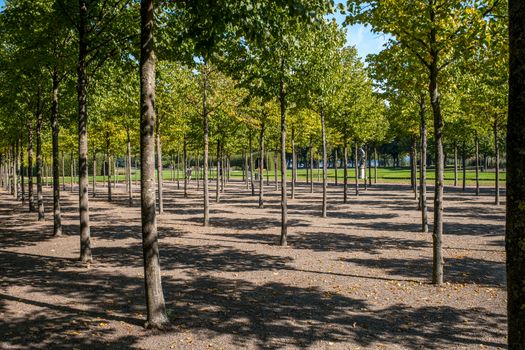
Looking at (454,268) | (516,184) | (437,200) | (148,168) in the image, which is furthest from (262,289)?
(516,184)

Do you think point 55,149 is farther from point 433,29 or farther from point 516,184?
point 516,184

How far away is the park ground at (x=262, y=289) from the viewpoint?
21.8ft

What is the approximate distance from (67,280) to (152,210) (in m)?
4.50

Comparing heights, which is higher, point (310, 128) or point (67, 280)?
point (310, 128)

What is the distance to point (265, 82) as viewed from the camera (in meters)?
13.5

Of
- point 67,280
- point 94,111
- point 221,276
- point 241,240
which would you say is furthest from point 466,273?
point 94,111

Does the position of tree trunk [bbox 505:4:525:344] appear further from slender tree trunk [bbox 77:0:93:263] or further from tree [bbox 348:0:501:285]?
slender tree trunk [bbox 77:0:93:263]

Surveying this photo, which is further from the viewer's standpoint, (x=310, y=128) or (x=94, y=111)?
(x=310, y=128)

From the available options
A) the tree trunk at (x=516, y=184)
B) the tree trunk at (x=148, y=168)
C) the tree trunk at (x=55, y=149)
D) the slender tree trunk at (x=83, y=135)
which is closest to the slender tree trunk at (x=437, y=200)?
the tree trunk at (x=148, y=168)

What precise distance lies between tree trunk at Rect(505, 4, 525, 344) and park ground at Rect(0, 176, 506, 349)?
3504 millimetres

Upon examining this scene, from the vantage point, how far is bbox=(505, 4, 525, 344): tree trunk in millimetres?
3096

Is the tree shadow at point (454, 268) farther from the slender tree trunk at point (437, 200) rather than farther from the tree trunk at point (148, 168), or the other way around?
the tree trunk at point (148, 168)

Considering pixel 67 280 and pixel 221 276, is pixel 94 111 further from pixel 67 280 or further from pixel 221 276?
pixel 221 276

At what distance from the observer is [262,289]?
938 cm
